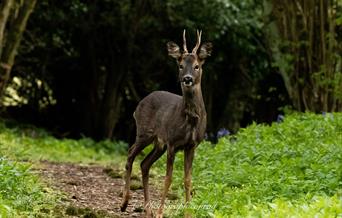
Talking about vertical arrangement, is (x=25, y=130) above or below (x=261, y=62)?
below

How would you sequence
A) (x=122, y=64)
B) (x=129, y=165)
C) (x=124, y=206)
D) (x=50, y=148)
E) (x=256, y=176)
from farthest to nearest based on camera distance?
1. (x=122, y=64)
2. (x=50, y=148)
3. (x=129, y=165)
4. (x=124, y=206)
5. (x=256, y=176)

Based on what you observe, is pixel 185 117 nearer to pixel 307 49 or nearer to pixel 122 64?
pixel 307 49

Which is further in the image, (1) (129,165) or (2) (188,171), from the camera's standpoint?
(1) (129,165)

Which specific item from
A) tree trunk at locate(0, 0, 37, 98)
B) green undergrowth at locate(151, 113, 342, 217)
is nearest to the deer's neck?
green undergrowth at locate(151, 113, 342, 217)

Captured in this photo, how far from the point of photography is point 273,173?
8906 mm

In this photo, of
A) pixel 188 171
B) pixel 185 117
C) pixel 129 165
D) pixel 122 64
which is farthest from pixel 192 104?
pixel 122 64

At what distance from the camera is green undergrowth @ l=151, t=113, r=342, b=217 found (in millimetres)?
6636

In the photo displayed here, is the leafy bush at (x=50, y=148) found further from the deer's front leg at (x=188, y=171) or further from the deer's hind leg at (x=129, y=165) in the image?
the deer's front leg at (x=188, y=171)

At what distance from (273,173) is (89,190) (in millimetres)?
2787

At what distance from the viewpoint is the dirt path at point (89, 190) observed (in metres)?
8.86

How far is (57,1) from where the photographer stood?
20.7 m

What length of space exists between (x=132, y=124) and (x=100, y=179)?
1163 cm

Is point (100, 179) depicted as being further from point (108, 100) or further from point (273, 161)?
point (108, 100)

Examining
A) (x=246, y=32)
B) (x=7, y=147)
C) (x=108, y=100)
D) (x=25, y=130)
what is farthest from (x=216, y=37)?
(x=7, y=147)
